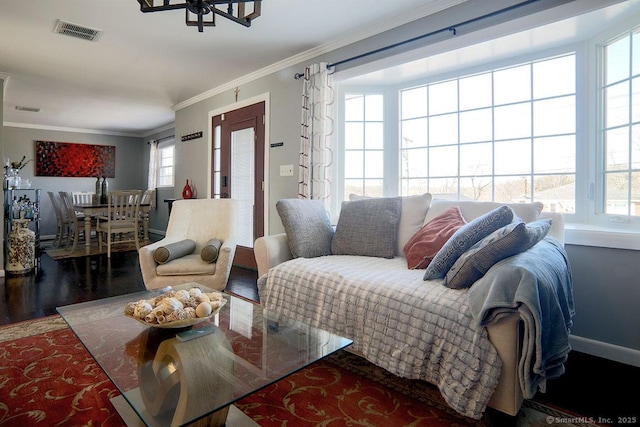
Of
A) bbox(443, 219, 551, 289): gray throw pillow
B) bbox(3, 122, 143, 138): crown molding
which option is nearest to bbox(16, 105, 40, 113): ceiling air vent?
bbox(3, 122, 143, 138): crown molding

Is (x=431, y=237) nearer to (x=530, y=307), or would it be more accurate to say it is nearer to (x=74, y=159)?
(x=530, y=307)

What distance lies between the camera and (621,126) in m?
2.26

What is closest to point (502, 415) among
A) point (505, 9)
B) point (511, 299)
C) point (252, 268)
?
point (511, 299)

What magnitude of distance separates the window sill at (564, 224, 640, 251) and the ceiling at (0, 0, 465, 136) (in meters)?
1.87

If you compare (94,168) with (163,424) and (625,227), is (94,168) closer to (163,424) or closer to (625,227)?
(163,424)

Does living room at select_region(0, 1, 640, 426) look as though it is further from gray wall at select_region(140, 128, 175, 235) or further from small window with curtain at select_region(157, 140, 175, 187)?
small window with curtain at select_region(157, 140, 175, 187)

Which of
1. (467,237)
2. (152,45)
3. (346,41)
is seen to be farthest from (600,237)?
(152,45)

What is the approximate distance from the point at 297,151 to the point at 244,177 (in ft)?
3.66

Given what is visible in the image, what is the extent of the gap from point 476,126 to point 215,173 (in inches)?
142

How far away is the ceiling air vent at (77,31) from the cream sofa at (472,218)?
8.60ft

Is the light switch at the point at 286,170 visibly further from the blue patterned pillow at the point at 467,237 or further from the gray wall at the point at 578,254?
the blue patterned pillow at the point at 467,237

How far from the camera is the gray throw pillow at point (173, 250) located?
2.77m

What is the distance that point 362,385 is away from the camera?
6.03 ft

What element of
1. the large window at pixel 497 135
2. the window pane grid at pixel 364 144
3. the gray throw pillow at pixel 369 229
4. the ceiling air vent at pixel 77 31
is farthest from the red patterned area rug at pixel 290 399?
the ceiling air vent at pixel 77 31
